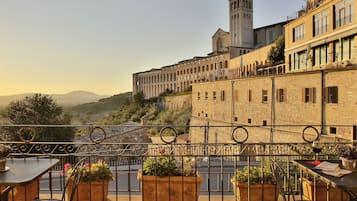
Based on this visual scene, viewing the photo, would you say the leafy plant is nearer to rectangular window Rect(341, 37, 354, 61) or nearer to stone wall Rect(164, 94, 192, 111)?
rectangular window Rect(341, 37, 354, 61)

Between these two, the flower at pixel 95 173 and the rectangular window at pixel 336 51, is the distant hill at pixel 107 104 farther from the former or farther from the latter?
the flower at pixel 95 173

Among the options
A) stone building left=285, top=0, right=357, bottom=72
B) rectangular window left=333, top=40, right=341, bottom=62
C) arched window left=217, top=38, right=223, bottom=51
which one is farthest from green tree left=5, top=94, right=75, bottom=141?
arched window left=217, top=38, right=223, bottom=51

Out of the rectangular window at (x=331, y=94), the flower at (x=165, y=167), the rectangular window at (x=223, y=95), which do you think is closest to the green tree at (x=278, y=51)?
the rectangular window at (x=223, y=95)

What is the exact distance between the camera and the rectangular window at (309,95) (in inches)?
725

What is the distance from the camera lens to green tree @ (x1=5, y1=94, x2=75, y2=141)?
22.7 m

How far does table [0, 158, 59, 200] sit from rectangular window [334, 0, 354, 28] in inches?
748

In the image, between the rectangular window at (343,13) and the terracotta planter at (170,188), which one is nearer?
the terracotta planter at (170,188)

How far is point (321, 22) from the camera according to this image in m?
21.1

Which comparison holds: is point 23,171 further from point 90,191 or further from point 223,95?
point 223,95

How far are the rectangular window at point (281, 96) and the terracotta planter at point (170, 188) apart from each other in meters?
18.2

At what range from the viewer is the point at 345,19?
18.5m

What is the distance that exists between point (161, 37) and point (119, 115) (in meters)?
28.9

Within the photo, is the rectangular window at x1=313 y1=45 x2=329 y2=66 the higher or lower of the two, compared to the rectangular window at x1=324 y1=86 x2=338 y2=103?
higher

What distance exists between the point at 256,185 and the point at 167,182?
1.16 meters
